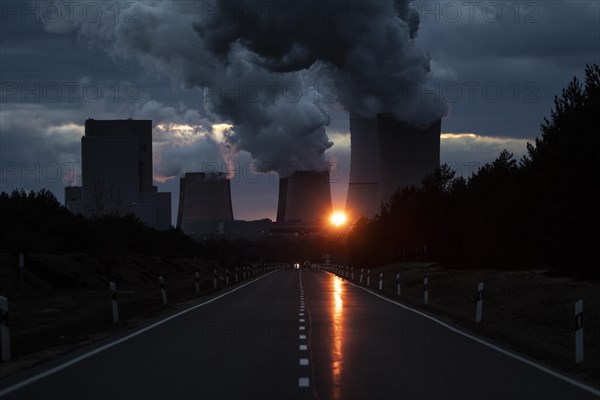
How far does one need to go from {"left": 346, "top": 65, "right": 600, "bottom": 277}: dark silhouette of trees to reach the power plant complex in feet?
34.7

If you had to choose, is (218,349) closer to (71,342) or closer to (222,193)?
(71,342)

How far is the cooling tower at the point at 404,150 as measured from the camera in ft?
359

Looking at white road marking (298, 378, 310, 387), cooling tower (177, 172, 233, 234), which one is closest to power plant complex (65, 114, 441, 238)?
cooling tower (177, 172, 233, 234)

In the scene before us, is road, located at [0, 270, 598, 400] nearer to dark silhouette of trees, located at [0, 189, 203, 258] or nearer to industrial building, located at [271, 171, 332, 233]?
dark silhouette of trees, located at [0, 189, 203, 258]

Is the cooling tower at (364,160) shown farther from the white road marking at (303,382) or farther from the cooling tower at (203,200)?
the white road marking at (303,382)

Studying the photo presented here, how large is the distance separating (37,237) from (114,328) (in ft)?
161

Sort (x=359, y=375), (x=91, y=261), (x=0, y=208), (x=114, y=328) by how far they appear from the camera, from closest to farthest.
Answer: (x=359, y=375), (x=114, y=328), (x=91, y=261), (x=0, y=208)

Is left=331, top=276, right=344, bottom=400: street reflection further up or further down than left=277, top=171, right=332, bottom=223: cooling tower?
further down

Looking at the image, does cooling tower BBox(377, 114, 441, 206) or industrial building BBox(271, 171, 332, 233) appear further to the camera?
industrial building BBox(271, 171, 332, 233)

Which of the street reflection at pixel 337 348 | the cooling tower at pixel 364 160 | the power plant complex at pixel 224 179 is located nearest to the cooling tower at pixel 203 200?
the power plant complex at pixel 224 179

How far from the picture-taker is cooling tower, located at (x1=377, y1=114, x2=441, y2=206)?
10931 centimetres

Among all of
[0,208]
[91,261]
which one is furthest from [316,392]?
[0,208]

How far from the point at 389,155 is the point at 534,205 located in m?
59.6

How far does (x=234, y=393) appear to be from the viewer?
34.9 feet
